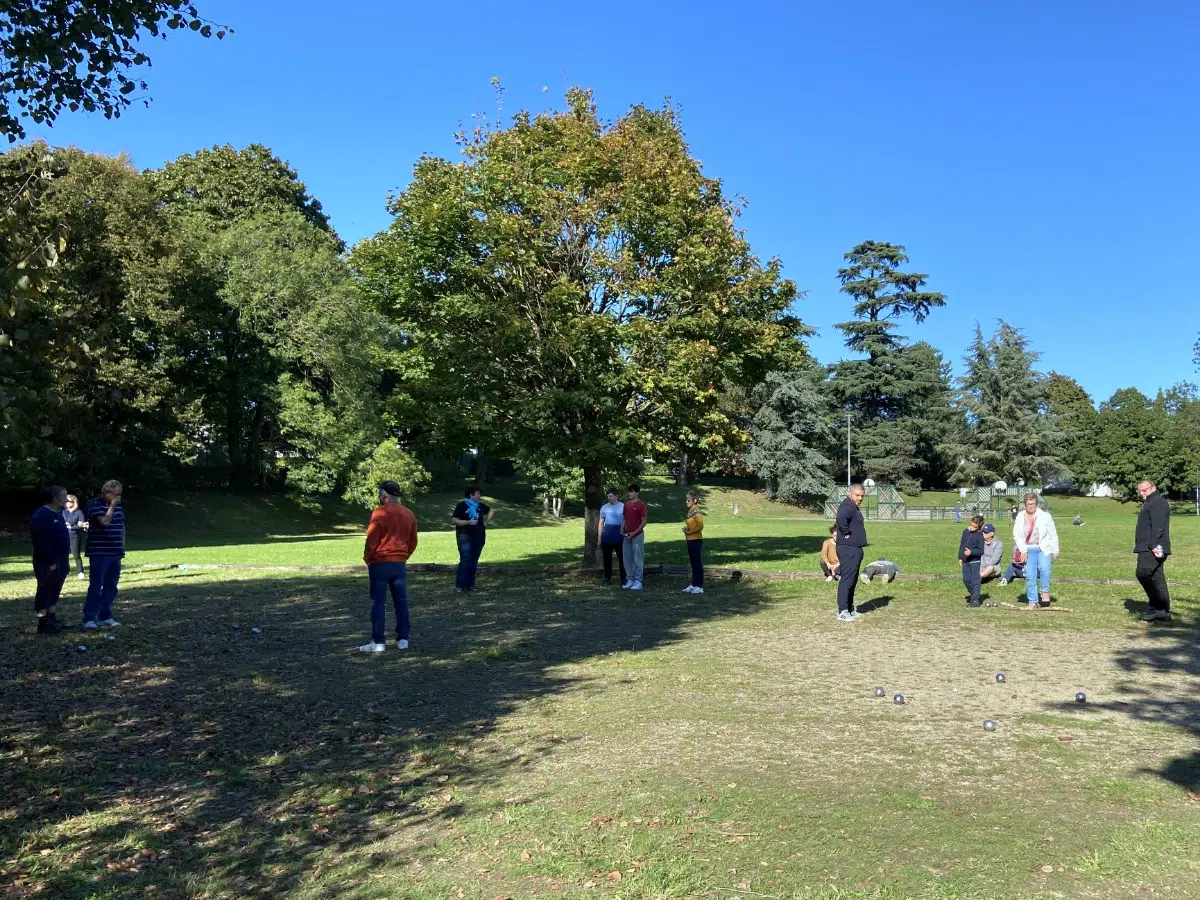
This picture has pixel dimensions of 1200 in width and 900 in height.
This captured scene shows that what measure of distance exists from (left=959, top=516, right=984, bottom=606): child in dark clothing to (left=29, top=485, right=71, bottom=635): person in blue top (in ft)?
40.2

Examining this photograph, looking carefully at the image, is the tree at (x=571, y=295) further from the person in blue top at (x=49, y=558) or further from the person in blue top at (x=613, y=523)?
the person in blue top at (x=49, y=558)

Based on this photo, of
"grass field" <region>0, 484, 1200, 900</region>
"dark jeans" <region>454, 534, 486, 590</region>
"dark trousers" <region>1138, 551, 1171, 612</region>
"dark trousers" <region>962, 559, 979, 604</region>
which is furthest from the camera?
"dark jeans" <region>454, 534, 486, 590</region>

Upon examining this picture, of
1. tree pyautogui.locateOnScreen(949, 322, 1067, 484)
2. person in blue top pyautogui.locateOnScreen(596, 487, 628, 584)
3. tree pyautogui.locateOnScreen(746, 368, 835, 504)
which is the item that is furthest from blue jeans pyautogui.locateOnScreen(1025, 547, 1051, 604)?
tree pyautogui.locateOnScreen(949, 322, 1067, 484)

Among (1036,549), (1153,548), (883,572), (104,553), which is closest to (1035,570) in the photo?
(1036,549)

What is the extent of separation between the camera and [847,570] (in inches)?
487

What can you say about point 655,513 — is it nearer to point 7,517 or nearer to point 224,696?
point 7,517

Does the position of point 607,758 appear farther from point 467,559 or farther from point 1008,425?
point 1008,425

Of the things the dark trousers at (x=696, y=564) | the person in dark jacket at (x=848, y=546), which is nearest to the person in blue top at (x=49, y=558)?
the dark trousers at (x=696, y=564)

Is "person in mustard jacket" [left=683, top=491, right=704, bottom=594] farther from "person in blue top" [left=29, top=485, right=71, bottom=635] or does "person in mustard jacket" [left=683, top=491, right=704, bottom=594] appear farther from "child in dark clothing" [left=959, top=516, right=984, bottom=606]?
"person in blue top" [left=29, top=485, right=71, bottom=635]

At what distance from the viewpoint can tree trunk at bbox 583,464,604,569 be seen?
63.8ft

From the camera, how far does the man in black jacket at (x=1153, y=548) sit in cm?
1142

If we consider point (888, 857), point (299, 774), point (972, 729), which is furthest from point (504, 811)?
point (972, 729)

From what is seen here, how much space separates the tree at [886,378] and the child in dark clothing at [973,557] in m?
56.1

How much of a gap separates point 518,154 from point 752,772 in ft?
49.7
